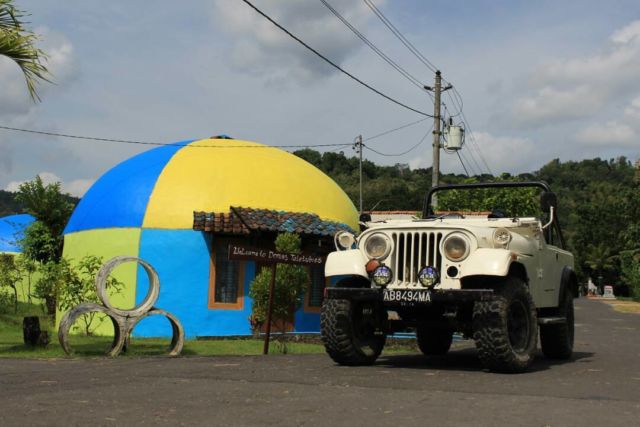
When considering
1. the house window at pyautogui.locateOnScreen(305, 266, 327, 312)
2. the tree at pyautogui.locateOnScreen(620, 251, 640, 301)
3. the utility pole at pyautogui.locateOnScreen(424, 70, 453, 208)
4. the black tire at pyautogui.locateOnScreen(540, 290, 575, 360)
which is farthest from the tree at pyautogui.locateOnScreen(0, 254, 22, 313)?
the tree at pyautogui.locateOnScreen(620, 251, 640, 301)

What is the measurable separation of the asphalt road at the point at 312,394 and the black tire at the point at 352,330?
205 millimetres

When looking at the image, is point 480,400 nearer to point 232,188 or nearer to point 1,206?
point 232,188

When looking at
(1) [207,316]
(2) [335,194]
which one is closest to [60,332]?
(1) [207,316]

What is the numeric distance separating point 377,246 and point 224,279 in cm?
1023

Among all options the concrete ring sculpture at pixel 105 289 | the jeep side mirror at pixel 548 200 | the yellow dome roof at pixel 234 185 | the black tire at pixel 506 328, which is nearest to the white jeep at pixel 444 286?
the black tire at pixel 506 328

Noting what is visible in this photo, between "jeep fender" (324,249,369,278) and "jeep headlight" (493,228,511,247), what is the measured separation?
161cm

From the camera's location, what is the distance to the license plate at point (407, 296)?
28.6 ft

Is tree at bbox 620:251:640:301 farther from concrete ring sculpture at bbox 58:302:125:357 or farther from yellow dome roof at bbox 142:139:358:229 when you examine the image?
concrete ring sculpture at bbox 58:302:125:357

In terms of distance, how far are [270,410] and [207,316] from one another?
13.0 m

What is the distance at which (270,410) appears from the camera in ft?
19.2

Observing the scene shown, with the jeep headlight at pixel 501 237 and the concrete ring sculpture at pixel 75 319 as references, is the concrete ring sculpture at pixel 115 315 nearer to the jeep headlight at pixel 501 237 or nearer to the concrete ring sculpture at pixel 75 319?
the concrete ring sculpture at pixel 75 319

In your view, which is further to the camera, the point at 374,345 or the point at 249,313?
the point at 249,313

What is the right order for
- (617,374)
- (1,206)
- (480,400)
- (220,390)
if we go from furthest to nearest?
(1,206) → (617,374) → (220,390) → (480,400)

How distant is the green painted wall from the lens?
61.4 ft
